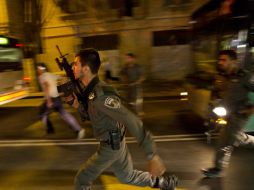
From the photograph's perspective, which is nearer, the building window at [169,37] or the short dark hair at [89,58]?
the short dark hair at [89,58]

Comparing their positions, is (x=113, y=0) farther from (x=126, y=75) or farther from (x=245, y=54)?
(x=245, y=54)

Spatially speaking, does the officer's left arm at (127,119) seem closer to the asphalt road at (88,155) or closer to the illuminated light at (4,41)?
the asphalt road at (88,155)

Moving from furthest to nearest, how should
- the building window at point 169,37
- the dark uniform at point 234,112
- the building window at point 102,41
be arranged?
the building window at point 102,41, the building window at point 169,37, the dark uniform at point 234,112

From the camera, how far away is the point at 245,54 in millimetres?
5371

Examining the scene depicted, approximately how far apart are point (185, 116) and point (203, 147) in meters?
2.78

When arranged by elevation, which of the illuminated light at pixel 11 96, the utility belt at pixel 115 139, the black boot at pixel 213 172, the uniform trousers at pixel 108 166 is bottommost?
the illuminated light at pixel 11 96

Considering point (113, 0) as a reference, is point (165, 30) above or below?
below

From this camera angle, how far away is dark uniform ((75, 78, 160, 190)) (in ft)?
9.33

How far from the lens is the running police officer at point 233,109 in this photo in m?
4.21

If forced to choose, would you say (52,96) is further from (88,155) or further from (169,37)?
(169,37)

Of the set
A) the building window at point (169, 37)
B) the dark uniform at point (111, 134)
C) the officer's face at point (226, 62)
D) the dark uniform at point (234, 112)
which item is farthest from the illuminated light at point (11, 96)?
the dark uniform at point (111, 134)

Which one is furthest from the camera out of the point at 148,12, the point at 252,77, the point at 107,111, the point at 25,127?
the point at 148,12

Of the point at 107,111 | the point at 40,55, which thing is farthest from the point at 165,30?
the point at 107,111

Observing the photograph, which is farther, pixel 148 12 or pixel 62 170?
pixel 148 12
